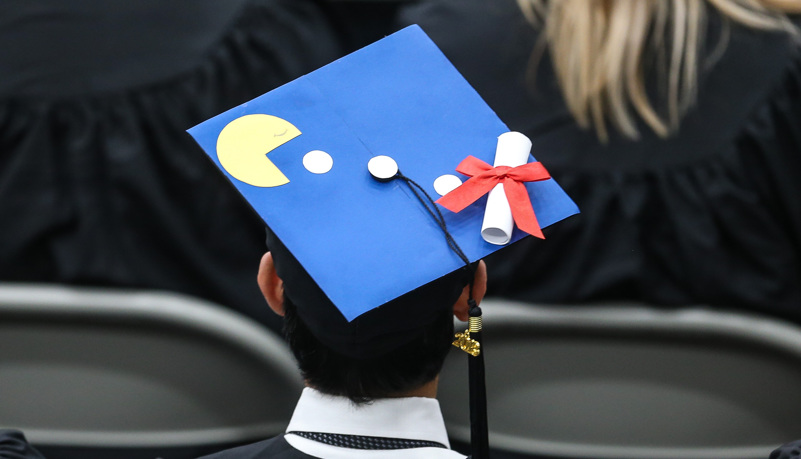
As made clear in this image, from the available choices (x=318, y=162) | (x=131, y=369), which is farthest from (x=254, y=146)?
(x=131, y=369)

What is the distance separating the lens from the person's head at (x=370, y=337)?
3.84 feet

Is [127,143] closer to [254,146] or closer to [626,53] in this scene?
[254,146]

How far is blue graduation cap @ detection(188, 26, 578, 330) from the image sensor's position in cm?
113

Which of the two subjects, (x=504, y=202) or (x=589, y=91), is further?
(x=589, y=91)

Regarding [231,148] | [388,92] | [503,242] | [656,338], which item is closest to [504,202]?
[503,242]

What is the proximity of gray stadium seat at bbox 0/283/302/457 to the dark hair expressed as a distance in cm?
82

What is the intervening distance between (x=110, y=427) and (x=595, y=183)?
118 cm

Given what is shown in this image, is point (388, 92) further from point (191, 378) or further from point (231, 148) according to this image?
point (191, 378)

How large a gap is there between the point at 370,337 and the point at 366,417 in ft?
0.34

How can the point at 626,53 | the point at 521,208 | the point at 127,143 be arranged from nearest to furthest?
the point at 521,208 < the point at 626,53 < the point at 127,143

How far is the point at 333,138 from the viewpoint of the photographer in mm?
1226

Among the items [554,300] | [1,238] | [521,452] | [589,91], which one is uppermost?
[1,238]

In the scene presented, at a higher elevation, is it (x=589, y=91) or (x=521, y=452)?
(x=589, y=91)

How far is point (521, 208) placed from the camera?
45.1 inches
